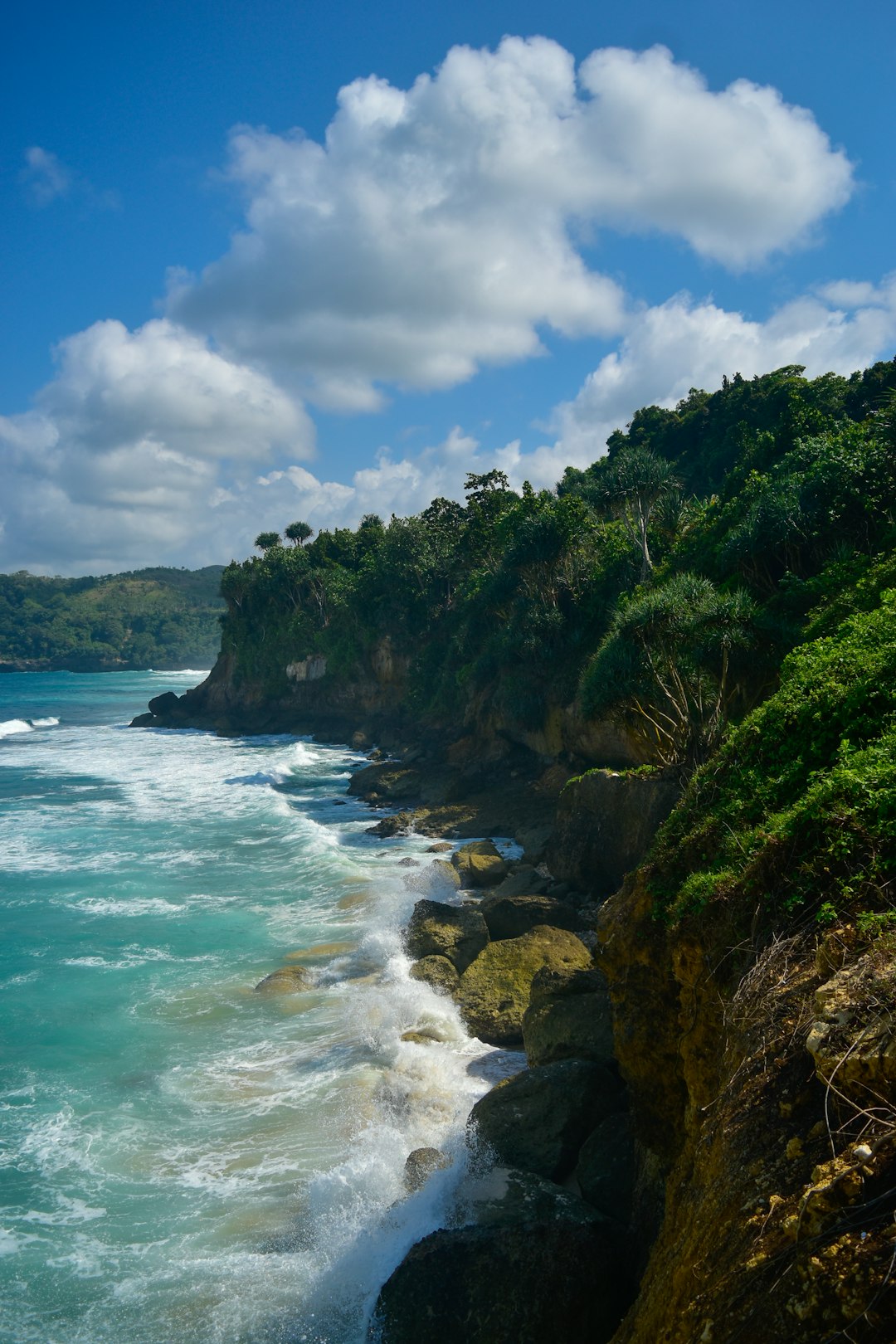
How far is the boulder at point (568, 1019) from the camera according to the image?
10.8 metres

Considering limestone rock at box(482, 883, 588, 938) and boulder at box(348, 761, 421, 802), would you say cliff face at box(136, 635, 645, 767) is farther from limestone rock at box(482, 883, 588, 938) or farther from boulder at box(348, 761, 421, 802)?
limestone rock at box(482, 883, 588, 938)

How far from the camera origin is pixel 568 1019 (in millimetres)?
11305

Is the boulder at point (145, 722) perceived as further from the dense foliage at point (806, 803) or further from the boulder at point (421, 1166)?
the dense foliage at point (806, 803)

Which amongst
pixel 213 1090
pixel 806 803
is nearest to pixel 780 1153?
pixel 806 803

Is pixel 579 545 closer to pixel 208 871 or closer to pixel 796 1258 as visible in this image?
pixel 208 871

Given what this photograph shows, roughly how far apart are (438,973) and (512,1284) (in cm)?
826

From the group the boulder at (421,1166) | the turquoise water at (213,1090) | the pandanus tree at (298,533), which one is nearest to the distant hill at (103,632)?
the pandanus tree at (298,533)

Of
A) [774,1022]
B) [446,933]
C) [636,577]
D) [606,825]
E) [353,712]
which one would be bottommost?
[446,933]

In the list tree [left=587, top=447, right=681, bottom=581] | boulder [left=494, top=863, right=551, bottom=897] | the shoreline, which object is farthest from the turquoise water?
tree [left=587, top=447, right=681, bottom=581]

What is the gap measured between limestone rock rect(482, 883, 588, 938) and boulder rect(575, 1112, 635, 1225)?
745 cm

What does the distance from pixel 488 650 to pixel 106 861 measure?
1961cm

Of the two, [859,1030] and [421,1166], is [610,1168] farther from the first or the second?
[859,1030]

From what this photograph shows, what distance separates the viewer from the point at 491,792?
3256 cm

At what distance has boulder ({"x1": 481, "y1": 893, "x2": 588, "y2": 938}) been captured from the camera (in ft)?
55.1
